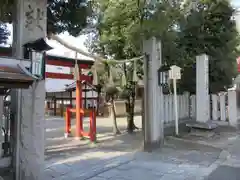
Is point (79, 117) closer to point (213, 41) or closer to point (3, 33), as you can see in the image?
point (3, 33)

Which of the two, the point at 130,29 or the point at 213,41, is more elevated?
the point at 213,41

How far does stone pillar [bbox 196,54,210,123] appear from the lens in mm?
11430

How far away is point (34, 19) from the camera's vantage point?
5297 millimetres

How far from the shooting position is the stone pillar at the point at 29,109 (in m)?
5.10

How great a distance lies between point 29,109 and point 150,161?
3.72 m

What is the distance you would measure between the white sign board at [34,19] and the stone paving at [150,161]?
117 inches

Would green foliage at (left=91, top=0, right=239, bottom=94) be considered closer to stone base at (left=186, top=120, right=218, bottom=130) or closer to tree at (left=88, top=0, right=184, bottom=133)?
tree at (left=88, top=0, right=184, bottom=133)

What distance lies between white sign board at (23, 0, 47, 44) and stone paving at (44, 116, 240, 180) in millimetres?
2961

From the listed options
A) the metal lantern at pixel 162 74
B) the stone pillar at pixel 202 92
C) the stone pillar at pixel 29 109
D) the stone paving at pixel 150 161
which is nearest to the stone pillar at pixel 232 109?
the stone pillar at pixel 202 92

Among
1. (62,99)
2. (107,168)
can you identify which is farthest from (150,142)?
(62,99)

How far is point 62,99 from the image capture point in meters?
24.0

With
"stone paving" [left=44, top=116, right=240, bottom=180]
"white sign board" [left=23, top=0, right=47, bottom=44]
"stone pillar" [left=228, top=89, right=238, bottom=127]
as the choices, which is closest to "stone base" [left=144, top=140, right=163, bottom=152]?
"stone paving" [left=44, top=116, right=240, bottom=180]

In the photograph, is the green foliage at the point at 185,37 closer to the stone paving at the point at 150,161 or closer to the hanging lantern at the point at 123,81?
the hanging lantern at the point at 123,81

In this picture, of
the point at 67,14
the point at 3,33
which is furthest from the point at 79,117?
the point at 3,33
